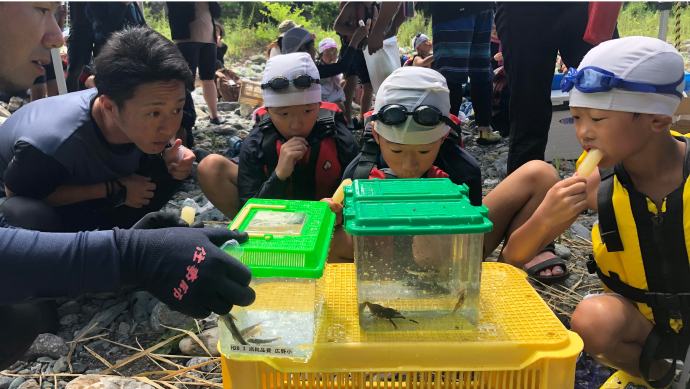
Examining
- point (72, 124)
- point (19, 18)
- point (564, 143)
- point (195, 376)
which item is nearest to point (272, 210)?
point (195, 376)

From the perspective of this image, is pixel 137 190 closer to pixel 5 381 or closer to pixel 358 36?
pixel 5 381

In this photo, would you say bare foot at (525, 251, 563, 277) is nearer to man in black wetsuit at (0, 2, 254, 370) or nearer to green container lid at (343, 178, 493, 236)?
green container lid at (343, 178, 493, 236)

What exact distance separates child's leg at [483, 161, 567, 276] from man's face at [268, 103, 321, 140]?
1217 millimetres

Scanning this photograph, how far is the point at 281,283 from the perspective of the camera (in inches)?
51.3

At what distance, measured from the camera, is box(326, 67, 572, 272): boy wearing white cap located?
6.89 feet

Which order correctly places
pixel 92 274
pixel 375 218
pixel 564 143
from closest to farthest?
1. pixel 375 218
2. pixel 92 274
3. pixel 564 143

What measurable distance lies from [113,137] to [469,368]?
218cm

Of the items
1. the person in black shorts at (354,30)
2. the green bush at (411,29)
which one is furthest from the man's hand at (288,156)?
the green bush at (411,29)

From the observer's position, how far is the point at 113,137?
2.57 metres

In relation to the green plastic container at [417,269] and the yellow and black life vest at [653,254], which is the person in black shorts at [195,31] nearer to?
the green plastic container at [417,269]

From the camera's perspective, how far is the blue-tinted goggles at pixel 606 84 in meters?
1.57

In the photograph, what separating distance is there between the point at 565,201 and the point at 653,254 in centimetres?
37

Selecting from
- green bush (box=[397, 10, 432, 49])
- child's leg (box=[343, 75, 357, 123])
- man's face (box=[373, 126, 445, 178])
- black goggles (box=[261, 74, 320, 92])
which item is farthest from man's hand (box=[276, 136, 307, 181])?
green bush (box=[397, 10, 432, 49])

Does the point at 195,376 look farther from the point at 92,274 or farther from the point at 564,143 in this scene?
the point at 564,143
